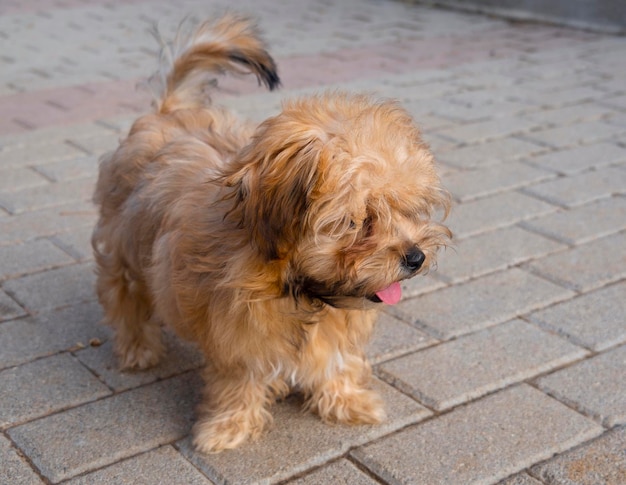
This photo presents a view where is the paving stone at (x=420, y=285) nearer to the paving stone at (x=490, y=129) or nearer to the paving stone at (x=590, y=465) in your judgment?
the paving stone at (x=590, y=465)

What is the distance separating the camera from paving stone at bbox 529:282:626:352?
3887 mm

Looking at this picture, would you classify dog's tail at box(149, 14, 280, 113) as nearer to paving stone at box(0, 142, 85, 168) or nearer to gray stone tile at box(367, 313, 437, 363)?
gray stone tile at box(367, 313, 437, 363)

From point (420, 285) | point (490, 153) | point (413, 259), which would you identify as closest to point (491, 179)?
point (490, 153)

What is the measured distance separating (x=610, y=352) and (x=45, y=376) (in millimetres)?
2324

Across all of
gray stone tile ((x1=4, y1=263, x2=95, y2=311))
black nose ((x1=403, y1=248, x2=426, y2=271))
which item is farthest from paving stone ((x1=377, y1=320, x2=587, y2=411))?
gray stone tile ((x1=4, y1=263, x2=95, y2=311))

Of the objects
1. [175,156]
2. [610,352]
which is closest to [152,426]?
[175,156]

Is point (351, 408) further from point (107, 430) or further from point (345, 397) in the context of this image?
point (107, 430)

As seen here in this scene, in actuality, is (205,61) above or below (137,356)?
above

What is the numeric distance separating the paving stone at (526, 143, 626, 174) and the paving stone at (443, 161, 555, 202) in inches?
5.1

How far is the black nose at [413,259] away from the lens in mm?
2701

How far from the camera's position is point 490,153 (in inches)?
244

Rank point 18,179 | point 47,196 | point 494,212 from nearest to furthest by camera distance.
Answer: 1. point 494,212
2. point 47,196
3. point 18,179

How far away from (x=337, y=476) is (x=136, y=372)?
3.62ft

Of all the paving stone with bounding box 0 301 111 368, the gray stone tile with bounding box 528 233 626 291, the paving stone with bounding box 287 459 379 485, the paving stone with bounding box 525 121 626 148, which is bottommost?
the paving stone with bounding box 0 301 111 368
